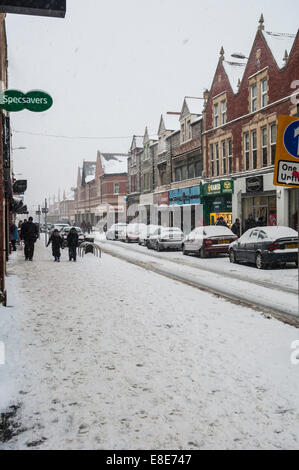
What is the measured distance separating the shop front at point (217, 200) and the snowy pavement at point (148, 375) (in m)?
21.3

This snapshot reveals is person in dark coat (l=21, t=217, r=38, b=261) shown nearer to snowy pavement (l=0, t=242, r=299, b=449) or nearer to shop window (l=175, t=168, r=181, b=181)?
snowy pavement (l=0, t=242, r=299, b=449)

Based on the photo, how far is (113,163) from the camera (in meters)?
71.9

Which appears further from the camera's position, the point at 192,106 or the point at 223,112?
the point at 192,106

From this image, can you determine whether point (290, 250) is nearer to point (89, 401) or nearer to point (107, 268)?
point (107, 268)

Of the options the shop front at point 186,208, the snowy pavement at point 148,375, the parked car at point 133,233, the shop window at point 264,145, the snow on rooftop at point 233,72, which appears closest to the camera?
the snowy pavement at point 148,375

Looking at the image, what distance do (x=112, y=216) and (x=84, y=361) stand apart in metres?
63.4

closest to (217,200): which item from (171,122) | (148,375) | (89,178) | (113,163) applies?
(171,122)

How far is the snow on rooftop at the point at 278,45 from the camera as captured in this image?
25.1 m

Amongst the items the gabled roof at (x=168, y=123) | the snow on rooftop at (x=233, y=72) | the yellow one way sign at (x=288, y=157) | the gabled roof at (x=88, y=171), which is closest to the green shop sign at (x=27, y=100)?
the yellow one way sign at (x=288, y=157)

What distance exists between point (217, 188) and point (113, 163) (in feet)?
144

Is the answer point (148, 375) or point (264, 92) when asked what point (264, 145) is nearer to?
point (264, 92)

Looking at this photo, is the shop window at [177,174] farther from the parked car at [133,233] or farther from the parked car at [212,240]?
the parked car at [212,240]
